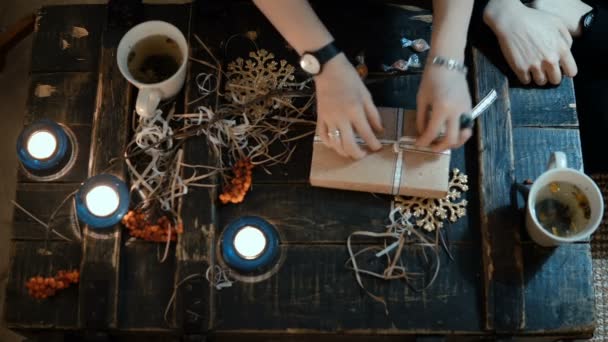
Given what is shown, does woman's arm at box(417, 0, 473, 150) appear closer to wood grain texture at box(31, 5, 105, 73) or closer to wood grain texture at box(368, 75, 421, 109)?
wood grain texture at box(368, 75, 421, 109)

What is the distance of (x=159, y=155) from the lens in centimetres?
98

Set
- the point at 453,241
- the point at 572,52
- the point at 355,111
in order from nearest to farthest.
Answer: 1. the point at 355,111
2. the point at 453,241
3. the point at 572,52

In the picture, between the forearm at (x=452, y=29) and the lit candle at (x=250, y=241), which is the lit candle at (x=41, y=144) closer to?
the lit candle at (x=250, y=241)

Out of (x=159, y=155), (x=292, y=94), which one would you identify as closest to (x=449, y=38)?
(x=292, y=94)

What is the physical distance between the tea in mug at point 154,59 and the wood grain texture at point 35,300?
32 cm

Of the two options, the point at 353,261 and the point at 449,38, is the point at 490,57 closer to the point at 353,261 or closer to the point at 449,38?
the point at 449,38

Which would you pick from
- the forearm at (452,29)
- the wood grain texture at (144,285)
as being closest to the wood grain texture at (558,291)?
the forearm at (452,29)

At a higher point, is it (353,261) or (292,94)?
(292,94)

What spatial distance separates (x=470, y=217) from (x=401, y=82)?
10.8 inches

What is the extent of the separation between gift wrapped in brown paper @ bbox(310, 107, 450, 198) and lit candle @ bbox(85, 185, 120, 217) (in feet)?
1.12

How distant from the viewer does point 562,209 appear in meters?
0.92

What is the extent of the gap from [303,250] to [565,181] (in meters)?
0.44

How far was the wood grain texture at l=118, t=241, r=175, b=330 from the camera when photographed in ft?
3.06

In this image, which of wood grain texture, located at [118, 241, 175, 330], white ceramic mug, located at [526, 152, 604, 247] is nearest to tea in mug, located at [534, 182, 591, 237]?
white ceramic mug, located at [526, 152, 604, 247]
